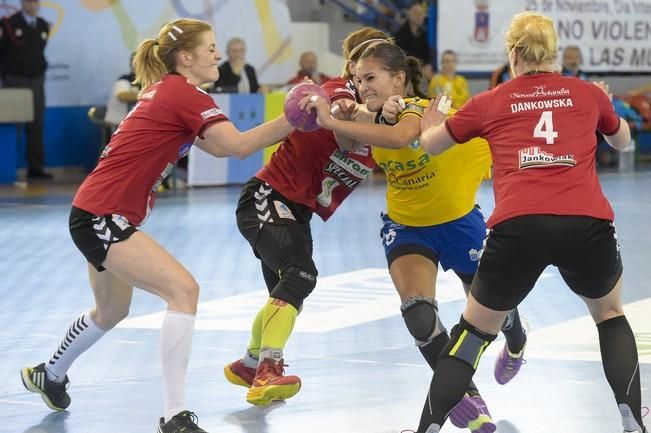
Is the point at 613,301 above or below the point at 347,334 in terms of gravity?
above

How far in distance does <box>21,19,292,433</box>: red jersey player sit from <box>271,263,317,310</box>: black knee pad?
25.6 inches

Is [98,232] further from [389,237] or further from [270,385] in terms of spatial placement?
[389,237]

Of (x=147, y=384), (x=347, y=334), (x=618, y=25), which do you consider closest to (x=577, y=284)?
(x=147, y=384)

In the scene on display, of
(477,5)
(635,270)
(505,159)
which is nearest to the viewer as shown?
(505,159)

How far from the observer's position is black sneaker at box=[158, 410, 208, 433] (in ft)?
17.1

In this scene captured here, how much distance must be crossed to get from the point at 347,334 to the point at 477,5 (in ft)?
41.9

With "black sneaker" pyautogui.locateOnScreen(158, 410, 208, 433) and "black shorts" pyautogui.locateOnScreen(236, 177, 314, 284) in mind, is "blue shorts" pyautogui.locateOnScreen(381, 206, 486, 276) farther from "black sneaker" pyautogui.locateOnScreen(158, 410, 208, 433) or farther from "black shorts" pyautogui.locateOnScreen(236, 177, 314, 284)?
"black sneaker" pyautogui.locateOnScreen(158, 410, 208, 433)

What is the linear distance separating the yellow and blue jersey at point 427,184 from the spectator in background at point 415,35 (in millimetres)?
12752

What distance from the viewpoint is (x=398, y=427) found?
219 inches

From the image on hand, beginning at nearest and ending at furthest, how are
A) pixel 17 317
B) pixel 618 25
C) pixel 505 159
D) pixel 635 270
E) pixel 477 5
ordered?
1. pixel 505 159
2. pixel 17 317
3. pixel 635 270
4. pixel 477 5
5. pixel 618 25

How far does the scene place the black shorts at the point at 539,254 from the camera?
4836 mm

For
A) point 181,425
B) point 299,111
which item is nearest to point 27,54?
point 299,111

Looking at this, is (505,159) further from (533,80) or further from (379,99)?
(379,99)

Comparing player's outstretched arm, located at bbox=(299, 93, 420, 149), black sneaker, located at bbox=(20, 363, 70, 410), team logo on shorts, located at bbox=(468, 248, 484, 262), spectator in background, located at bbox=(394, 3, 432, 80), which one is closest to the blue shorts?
team logo on shorts, located at bbox=(468, 248, 484, 262)
